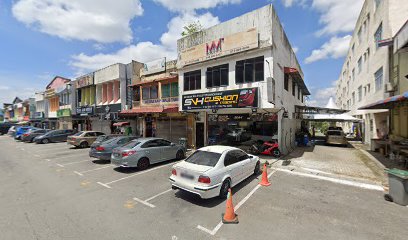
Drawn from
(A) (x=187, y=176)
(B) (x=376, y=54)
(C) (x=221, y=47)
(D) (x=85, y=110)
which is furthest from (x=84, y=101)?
(B) (x=376, y=54)

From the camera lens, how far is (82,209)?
18.3ft

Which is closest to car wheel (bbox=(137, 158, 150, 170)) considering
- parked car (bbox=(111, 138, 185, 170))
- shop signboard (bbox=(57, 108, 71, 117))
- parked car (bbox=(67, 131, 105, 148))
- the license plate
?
parked car (bbox=(111, 138, 185, 170))

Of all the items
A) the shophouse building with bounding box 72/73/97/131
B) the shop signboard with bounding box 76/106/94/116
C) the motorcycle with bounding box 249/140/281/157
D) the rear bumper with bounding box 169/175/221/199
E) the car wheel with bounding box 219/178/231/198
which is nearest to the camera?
the rear bumper with bounding box 169/175/221/199

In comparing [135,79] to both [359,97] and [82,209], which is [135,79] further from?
[359,97]

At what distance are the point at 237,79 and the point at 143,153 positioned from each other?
781cm

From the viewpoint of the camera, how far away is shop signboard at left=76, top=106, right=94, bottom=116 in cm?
2449

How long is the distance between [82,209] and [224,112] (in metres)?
11.2

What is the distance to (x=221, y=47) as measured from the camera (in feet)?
43.6

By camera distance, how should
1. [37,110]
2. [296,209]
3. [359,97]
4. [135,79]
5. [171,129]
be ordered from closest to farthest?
1. [296,209]
2. [171,129]
3. [135,79]
4. [359,97]
5. [37,110]

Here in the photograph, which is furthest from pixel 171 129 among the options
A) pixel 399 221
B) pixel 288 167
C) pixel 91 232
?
pixel 399 221

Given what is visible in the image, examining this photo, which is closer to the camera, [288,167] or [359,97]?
[288,167]

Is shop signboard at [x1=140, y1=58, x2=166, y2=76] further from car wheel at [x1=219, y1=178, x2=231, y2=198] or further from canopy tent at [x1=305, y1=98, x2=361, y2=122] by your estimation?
canopy tent at [x1=305, y1=98, x2=361, y2=122]

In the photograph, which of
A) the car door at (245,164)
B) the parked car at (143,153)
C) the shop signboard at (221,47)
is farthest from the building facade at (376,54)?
the parked car at (143,153)

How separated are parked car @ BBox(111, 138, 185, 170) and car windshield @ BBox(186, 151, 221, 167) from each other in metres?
3.94
